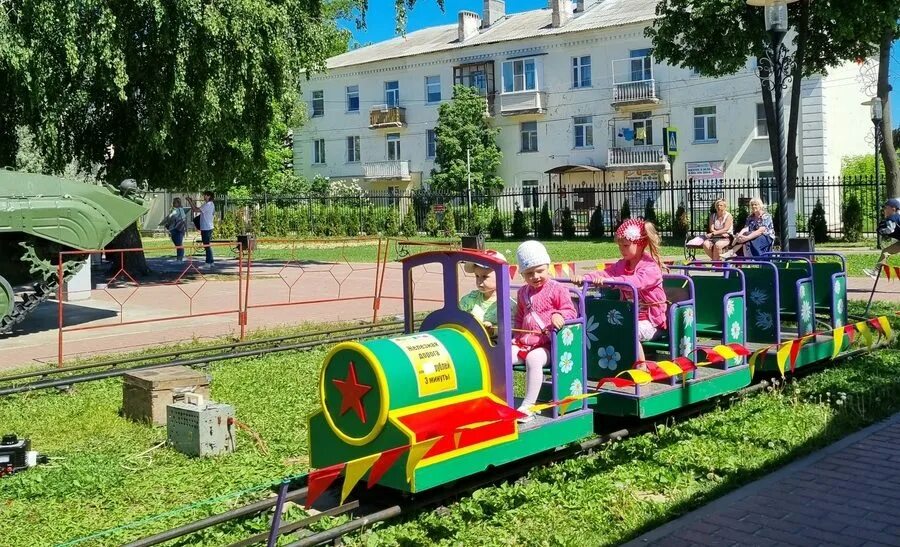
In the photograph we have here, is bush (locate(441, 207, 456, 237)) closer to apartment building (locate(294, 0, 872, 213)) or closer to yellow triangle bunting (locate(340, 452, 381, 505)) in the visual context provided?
apartment building (locate(294, 0, 872, 213))

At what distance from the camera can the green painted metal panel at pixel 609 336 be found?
23.4 ft

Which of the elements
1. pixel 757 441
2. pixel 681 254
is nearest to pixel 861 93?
pixel 681 254

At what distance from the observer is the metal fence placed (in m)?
35.4

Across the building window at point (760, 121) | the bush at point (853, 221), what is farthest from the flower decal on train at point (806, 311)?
the building window at point (760, 121)

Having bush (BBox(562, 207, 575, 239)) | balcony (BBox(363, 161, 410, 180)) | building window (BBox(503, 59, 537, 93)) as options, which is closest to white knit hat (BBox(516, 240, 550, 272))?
bush (BBox(562, 207, 575, 239))

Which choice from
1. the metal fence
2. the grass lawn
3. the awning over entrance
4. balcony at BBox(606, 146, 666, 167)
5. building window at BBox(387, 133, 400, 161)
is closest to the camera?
the grass lawn

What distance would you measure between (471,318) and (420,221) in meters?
36.0

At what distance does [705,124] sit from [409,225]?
13920mm

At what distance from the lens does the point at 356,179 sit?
53.5 metres

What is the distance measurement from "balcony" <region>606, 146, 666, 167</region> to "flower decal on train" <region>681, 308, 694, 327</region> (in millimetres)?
35173

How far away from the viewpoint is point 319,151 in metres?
56.4

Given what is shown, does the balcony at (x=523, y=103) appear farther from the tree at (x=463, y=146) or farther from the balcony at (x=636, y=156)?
the balcony at (x=636, y=156)

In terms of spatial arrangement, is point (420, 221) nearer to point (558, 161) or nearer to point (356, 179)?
point (558, 161)

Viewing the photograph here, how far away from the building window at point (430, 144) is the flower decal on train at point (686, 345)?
4363 centimetres
